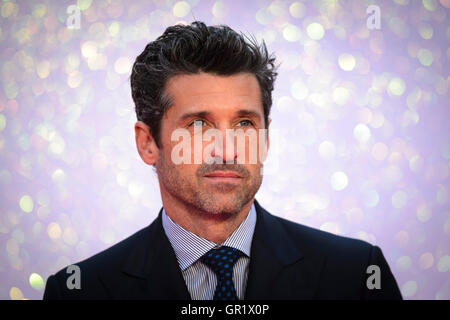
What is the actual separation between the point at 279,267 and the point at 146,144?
95cm

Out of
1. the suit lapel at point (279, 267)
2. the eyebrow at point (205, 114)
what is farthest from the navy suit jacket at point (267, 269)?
the eyebrow at point (205, 114)

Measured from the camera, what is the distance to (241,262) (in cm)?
270

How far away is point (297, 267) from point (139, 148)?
1.04 metres

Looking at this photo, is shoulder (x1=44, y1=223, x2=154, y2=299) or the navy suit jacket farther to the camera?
shoulder (x1=44, y1=223, x2=154, y2=299)

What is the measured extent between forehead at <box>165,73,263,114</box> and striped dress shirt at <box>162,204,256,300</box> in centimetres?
58

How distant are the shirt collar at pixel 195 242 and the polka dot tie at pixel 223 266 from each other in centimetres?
2

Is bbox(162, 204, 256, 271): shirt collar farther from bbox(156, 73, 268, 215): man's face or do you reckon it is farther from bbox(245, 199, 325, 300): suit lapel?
bbox(156, 73, 268, 215): man's face

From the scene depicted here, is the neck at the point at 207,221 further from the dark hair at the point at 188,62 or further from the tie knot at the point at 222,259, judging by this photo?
the dark hair at the point at 188,62

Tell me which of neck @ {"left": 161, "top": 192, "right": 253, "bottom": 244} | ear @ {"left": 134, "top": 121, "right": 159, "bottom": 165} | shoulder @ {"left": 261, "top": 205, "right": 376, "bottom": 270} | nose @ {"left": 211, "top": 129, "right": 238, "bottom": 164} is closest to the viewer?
nose @ {"left": 211, "top": 129, "right": 238, "bottom": 164}

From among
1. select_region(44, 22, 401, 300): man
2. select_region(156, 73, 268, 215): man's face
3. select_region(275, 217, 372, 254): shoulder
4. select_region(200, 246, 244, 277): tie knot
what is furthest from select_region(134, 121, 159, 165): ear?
select_region(275, 217, 372, 254): shoulder

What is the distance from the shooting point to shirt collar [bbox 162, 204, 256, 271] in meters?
2.67
